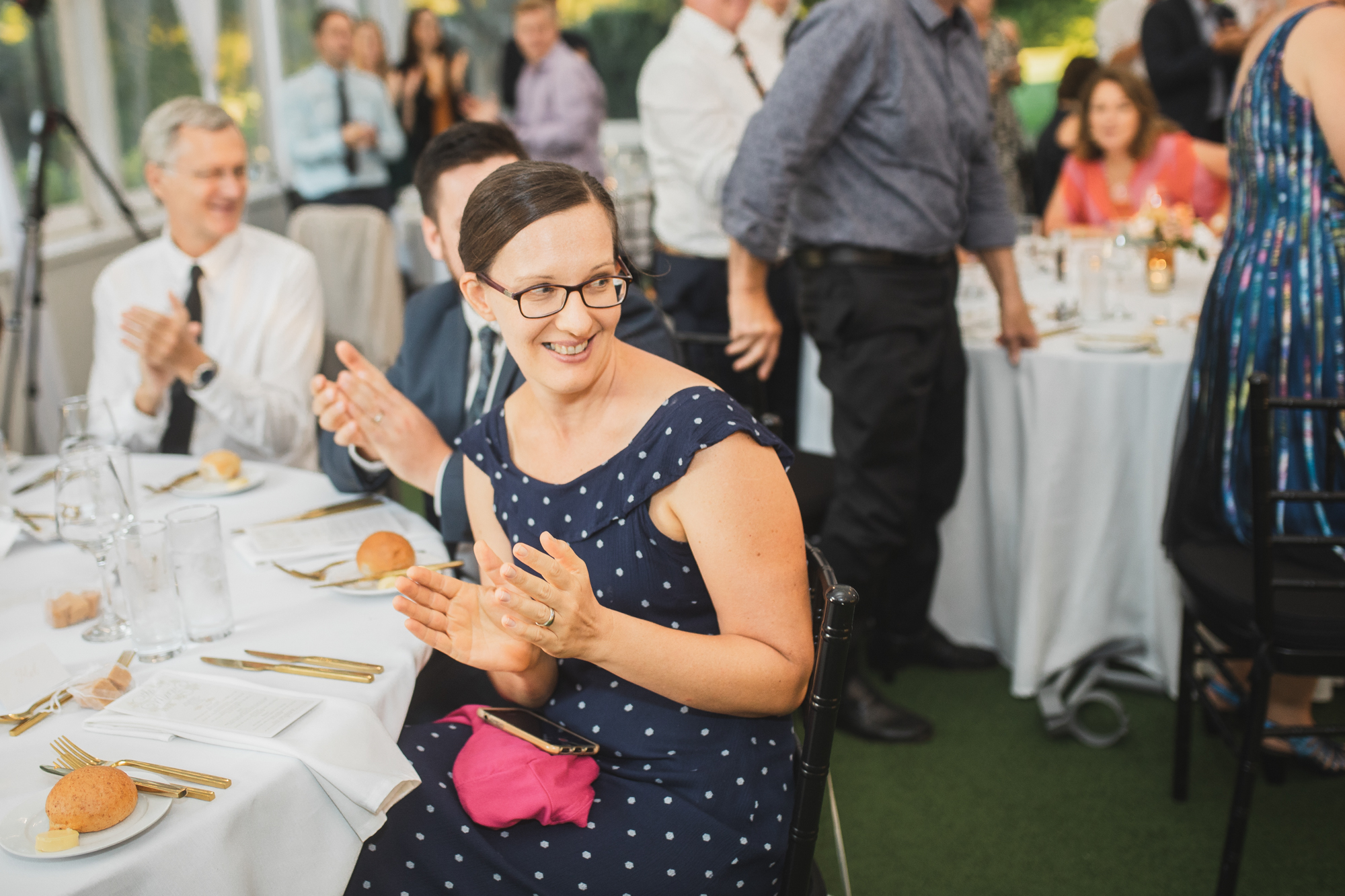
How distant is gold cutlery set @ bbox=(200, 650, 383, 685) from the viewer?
116cm

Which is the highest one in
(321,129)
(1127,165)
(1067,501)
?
(321,129)

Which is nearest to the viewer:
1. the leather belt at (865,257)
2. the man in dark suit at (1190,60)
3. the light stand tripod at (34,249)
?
the leather belt at (865,257)

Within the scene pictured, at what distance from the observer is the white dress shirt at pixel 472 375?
1.72 metres

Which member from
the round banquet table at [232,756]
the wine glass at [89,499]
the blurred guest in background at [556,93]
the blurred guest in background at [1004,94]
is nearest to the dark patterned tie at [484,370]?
the round banquet table at [232,756]

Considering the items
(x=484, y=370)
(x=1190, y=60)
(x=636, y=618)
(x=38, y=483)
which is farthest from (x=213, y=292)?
(x=1190, y=60)

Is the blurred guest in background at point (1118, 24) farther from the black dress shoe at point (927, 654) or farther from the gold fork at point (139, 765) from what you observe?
the gold fork at point (139, 765)

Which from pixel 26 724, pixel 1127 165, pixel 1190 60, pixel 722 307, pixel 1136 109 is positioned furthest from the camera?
pixel 1190 60

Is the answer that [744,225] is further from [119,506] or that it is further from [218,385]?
[119,506]

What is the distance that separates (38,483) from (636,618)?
1.34m

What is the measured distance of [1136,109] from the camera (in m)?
3.95

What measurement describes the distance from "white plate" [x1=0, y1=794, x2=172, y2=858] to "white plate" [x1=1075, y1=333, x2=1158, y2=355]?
2182mm

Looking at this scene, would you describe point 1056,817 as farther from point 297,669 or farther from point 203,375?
point 203,375

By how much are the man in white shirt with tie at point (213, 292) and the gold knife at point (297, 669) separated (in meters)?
1.22

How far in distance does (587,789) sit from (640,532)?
299mm
